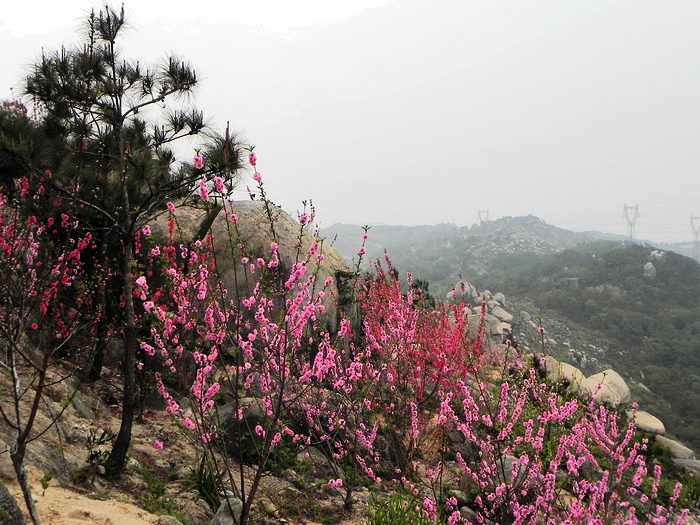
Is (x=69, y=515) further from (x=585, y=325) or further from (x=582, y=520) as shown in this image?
(x=585, y=325)

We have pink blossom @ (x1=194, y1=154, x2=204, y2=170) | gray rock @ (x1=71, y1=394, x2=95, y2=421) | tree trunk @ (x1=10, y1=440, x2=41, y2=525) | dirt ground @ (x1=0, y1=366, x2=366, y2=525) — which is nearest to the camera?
tree trunk @ (x1=10, y1=440, x2=41, y2=525)

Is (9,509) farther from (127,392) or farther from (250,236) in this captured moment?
(250,236)

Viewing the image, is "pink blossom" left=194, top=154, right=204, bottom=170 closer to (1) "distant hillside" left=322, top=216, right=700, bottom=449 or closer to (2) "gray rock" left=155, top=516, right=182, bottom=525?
(2) "gray rock" left=155, top=516, right=182, bottom=525

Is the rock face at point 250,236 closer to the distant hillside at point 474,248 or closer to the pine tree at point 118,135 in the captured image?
the pine tree at point 118,135

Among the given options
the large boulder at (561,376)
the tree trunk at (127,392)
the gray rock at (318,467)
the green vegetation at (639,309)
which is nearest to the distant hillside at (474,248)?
the green vegetation at (639,309)

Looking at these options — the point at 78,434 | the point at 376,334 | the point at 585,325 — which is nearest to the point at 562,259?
the point at 585,325

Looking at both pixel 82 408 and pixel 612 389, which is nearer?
pixel 82 408

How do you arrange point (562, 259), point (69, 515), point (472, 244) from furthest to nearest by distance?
point (472, 244) < point (562, 259) < point (69, 515)

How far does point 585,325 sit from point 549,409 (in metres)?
47.4

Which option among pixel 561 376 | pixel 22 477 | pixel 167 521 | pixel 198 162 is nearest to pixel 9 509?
pixel 22 477

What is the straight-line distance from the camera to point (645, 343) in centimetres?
3912

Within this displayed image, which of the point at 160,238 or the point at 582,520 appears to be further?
the point at 160,238

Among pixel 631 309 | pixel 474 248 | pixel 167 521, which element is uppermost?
pixel 474 248

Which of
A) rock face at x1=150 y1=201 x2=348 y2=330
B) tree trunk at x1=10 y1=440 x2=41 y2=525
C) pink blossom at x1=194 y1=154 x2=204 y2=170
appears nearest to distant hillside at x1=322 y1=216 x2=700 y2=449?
rock face at x1=150 y1=201 x2=348 y2=330
